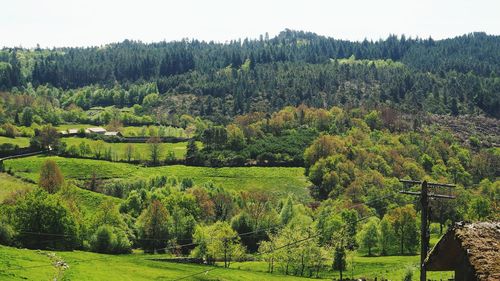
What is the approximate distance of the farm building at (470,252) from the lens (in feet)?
48.2

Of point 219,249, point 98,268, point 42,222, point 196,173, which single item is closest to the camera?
point 98,268

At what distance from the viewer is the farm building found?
14703 mm

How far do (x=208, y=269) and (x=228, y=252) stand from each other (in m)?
10.9

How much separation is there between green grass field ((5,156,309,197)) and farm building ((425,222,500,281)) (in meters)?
144

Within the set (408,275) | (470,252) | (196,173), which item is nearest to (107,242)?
(408,275)

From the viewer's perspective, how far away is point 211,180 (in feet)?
549

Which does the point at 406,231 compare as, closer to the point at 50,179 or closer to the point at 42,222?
the point at 42,222

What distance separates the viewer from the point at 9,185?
140 metres

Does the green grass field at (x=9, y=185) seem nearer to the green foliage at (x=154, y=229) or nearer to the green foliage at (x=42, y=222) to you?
the green foliage at (x=42, y=222)

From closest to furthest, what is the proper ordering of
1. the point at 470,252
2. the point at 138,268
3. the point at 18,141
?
the point at 470,252
the point at 138,268
the point at 18,141

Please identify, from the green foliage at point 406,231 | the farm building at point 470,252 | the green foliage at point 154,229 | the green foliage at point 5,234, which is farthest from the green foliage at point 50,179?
the farm building at point 470,252

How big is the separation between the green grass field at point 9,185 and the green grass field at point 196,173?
6.20 meters

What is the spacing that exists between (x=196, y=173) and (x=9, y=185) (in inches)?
2272

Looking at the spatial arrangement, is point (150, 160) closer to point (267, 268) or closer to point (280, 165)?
point (280, 165)
